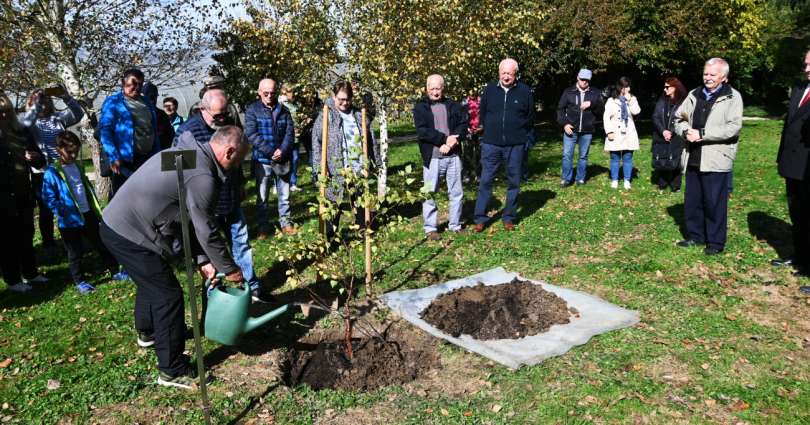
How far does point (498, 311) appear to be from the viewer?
Answer: 508 centimetres

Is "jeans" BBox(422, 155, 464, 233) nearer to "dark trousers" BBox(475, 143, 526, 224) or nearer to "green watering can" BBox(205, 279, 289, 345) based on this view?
"dark trousers" BBox(475, 143, 526, 224)

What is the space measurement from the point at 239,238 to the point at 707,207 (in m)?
5.13

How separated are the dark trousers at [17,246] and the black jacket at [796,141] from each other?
8274mm

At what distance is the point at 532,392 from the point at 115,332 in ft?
12.5

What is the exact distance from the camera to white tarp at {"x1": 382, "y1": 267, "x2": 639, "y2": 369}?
452 centimetres

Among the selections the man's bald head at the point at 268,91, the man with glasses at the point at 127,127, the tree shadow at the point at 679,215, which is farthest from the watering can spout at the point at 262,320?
the tree shadow at the point at 679,215

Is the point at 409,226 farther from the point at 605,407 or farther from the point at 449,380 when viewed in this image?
the point at 605,407

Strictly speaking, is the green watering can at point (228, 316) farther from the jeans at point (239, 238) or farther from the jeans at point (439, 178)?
the jeans at point (439, 178)

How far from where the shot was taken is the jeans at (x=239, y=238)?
555 cm

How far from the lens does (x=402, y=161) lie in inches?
598

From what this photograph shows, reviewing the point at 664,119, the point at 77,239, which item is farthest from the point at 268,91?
the point at 664,119

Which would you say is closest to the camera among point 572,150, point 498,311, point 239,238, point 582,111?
point 498,311

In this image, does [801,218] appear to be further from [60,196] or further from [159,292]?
[60,196]

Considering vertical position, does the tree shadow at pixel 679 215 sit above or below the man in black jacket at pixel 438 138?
below
